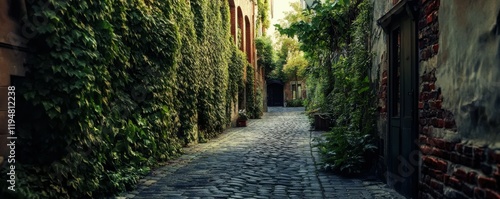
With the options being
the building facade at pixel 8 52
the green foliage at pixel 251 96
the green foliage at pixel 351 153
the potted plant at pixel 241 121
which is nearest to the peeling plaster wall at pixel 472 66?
the green foliage at pixel 351 153

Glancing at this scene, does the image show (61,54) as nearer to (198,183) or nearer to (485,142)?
(198,183)

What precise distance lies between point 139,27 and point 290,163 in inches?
136

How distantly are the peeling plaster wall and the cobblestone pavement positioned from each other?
193cm

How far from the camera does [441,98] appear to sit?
375cm

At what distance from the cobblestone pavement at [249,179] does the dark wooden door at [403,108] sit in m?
0.34

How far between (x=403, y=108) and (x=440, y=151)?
124cm

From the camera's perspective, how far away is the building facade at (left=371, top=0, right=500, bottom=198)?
2.84 m

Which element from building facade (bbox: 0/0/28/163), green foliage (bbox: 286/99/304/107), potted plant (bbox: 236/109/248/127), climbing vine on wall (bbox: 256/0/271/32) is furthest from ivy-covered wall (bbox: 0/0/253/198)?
green foliage (bbox: 286/99/304/107)

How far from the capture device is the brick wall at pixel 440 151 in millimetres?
2854

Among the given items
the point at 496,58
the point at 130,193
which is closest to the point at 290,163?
the point at 130,193

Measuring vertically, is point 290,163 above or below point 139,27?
below

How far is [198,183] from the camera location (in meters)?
5.78

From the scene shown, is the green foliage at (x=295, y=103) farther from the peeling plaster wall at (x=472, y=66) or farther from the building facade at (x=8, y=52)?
the building facade at (x=8, y=52)

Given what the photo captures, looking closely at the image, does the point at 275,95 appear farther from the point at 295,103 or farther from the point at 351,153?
the point at 351,153
